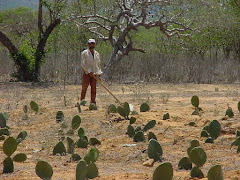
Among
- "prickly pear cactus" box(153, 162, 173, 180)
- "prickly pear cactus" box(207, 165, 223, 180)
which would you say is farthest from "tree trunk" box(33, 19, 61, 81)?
"prickly pear cactus" box(207, 165, 223, 180)

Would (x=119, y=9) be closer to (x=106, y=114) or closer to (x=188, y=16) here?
(x=188, y=16)

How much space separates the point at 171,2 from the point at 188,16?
160 cm

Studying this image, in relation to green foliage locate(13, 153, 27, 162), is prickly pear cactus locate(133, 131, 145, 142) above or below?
above

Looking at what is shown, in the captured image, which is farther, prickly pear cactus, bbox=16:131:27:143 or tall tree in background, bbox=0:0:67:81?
tall tree in background, bbox=0:0:67:81

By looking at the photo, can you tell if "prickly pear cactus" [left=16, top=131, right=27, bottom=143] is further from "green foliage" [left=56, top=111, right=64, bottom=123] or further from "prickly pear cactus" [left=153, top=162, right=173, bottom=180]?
"prickly pear cactus" [left=153, top=162, right=173, bottom=180]

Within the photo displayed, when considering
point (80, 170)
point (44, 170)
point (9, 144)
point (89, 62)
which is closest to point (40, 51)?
point (89, 62)

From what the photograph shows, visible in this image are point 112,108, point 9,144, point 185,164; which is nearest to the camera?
point 185,164

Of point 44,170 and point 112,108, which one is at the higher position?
point 112,108

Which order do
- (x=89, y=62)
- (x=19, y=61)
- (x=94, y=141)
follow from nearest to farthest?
(x=94, y=141), (x=89, y=62), (x=19, y=61)

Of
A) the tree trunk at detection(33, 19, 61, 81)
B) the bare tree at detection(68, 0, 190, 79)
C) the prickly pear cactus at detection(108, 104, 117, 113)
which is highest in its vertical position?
the bare tree at detection(68, 0, 190, 79)

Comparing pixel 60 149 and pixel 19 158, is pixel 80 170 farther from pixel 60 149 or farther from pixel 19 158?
pixel 60 149

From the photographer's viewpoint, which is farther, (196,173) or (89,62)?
(89,62)

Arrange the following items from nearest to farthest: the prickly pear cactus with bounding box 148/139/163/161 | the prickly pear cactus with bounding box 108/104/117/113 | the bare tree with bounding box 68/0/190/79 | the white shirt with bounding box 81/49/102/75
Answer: the prickly pear cactus with bounding box 148/139/163/161 → the prickly pear cactus with bounding box 108/104/117/113 → the white shirt with bounding box 81/49/102/75 → the bare tree with bounding box 68/0/190/79

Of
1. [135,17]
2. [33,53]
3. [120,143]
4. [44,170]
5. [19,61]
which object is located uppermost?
[135,17]
